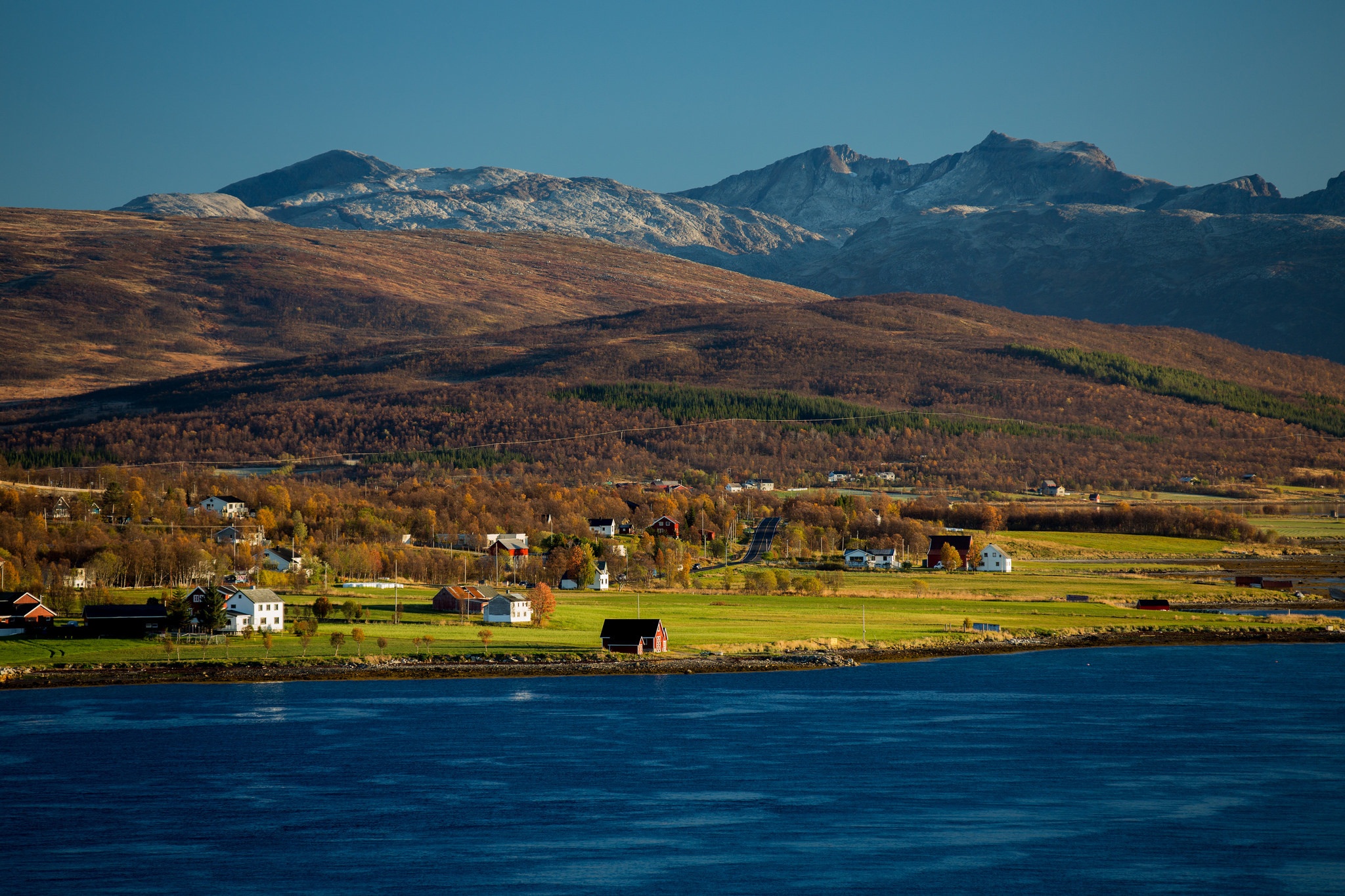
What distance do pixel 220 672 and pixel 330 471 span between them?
375ft

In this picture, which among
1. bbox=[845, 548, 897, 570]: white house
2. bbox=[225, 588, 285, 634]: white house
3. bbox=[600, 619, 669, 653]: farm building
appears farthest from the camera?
bbox=[845, 548, 897, 570]: white house

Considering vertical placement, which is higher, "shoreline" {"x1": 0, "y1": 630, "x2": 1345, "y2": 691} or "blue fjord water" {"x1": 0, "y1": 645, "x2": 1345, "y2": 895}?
"shoreline" {"x1": 0, "y1": 630, "x2": 1345, "y2": 691}

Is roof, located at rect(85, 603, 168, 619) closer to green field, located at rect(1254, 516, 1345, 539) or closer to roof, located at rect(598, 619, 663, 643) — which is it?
roof, located at rect(598, 619, 663, 643)

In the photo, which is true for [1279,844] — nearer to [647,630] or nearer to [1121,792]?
[1121,792]

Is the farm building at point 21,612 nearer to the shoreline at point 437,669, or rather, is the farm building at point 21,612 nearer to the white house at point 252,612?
the shoreline at point 437,669

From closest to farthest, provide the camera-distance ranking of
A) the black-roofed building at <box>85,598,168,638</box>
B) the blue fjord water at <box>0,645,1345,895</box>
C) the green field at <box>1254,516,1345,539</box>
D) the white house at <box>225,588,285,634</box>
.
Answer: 1. the blue fjord water at <box>0,645,1345,895</box>
2. the black-roofed building at <box>85,598,168,638</box>
3. the white house at <box>225,588,285,634</box>
4. the green field at <box>1254,516,1345,539</box>

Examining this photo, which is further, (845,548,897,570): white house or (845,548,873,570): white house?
(845,548,873,570): white house

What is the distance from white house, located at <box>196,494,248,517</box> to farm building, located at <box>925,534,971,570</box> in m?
50.4

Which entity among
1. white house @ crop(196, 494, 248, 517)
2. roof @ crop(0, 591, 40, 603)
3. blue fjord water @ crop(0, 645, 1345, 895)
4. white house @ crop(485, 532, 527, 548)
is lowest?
blue fjord water @ crop(0, 645, 1345, 895)

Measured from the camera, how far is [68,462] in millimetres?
184375

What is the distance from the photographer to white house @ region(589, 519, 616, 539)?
114562 millimetres

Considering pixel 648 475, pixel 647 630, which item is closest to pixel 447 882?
pixel 647 630

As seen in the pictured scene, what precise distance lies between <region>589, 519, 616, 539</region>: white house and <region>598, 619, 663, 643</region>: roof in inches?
1882

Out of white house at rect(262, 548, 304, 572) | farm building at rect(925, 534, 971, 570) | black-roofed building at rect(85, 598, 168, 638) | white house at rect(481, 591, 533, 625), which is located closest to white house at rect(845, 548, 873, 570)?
farm building at rect(925, 534, 971, 570)
